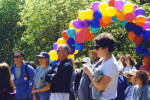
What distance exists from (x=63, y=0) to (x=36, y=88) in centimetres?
1242

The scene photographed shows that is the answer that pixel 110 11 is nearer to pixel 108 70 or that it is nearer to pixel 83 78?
pixel 83 78

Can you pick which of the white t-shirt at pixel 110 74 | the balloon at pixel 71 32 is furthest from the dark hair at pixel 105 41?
the balloon at pixel 71 32

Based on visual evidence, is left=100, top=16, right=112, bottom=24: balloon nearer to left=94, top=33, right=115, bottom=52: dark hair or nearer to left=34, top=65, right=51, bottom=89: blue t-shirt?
left=34, top=65, right=51, bottom=89: blue t-shirt

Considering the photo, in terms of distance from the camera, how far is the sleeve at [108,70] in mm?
4461

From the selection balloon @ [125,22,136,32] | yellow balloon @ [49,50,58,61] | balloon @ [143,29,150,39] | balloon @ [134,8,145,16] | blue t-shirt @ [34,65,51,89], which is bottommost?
blue t-shirt @ [34,65,51,89]

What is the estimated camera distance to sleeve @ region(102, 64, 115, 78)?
14.6ft

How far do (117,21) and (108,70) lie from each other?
2.97 m

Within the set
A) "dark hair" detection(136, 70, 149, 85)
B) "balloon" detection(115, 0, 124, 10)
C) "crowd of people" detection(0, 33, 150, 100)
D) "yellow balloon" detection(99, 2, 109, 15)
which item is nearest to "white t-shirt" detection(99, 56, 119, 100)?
"crowd of people" detection(0, 33, 150, 100)

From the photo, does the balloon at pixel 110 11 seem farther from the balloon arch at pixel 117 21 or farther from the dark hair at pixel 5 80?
the dark hair at pixel 5 80

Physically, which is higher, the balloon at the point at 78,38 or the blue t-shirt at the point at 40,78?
the balloon at the point at 78,38

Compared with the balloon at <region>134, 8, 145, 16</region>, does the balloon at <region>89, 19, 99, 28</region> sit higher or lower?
lower

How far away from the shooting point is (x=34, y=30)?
778 inches

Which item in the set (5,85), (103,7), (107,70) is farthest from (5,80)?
(103,7)

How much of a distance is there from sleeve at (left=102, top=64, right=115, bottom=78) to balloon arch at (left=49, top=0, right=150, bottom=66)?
243 cm
